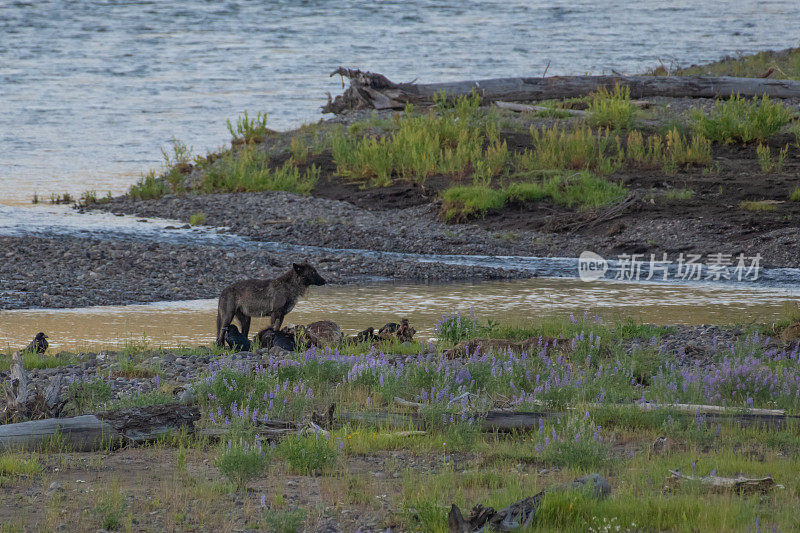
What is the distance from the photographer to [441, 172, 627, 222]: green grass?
68.7ft

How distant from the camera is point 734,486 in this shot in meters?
5.47

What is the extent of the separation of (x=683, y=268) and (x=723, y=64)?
2505 cm

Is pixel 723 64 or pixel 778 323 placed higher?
pixel 723 64

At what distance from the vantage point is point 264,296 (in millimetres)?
11508

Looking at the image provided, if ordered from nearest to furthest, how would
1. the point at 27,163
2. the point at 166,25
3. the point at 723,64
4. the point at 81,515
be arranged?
the point at 81,515 → the point at 27,163 → the point at 723,64 → the point at 166,25

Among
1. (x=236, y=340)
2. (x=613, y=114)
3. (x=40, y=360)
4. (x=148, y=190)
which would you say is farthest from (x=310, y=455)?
(x=613, y=114)

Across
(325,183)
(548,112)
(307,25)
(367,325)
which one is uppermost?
(307,25)

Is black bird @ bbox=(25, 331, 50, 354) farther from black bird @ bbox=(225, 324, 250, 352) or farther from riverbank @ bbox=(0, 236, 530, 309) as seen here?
riverbank @ bbox=(0, 236, 530, 309)

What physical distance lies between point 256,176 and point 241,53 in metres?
28.2

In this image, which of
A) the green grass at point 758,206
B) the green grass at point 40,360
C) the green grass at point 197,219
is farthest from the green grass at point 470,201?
the green grass at point 40,360

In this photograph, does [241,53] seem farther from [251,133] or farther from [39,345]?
[39,345]

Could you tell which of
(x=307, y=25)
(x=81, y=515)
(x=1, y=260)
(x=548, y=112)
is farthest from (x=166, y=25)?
(x=81, y=515)

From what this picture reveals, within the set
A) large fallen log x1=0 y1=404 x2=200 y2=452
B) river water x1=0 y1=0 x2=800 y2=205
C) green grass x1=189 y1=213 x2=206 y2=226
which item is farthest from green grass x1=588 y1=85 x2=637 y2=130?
large fallen log x1=0 y1=404 x2=200 y2=452

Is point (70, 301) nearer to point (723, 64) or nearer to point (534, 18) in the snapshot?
point (723, 64)
